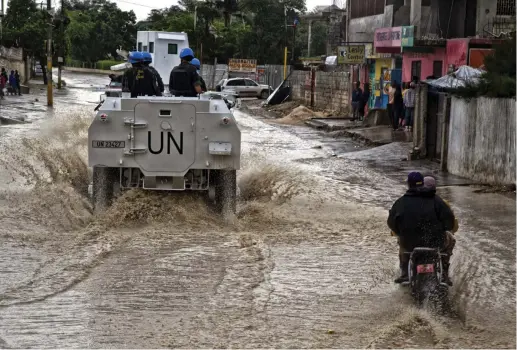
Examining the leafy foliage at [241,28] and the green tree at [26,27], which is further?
the leafy foliage at [241,28]

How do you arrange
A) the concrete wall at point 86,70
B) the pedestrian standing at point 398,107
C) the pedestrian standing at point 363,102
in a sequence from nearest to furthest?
the pedestrian standing at point 398,107 < the pedestrian standing at point 363,102 < the concrete wall at point 86,70

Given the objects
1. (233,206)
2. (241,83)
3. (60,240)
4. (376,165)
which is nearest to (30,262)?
(60,240)

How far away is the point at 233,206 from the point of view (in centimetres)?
1205

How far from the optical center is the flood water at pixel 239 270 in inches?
285

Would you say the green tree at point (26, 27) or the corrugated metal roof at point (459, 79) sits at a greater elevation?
the green tree at point (26, 27)

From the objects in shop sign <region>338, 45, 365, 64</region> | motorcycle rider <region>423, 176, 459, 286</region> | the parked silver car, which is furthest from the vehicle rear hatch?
the parked silver car

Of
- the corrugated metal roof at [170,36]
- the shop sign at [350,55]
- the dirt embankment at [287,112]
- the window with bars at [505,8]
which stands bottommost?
the dirt embankment at [287,112]

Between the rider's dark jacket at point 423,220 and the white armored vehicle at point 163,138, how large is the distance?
12.4 feet

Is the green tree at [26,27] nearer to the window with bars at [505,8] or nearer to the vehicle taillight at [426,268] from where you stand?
the window with bars at [505,8]

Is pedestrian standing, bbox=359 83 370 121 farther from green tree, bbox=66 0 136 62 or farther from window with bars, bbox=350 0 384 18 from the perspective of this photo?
green tree, bbox=66 0 136 62

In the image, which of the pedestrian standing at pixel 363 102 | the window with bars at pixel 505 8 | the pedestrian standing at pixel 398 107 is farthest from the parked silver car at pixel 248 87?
the pedestrian standing at pixel 398 107

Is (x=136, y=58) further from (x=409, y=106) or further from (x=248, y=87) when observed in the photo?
(x=248, y=87)

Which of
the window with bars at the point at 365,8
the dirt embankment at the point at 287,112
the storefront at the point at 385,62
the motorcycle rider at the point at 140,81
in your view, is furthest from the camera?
the dirt embankment at the point at 287,112

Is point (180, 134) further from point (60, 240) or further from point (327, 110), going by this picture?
point (327, 110)
